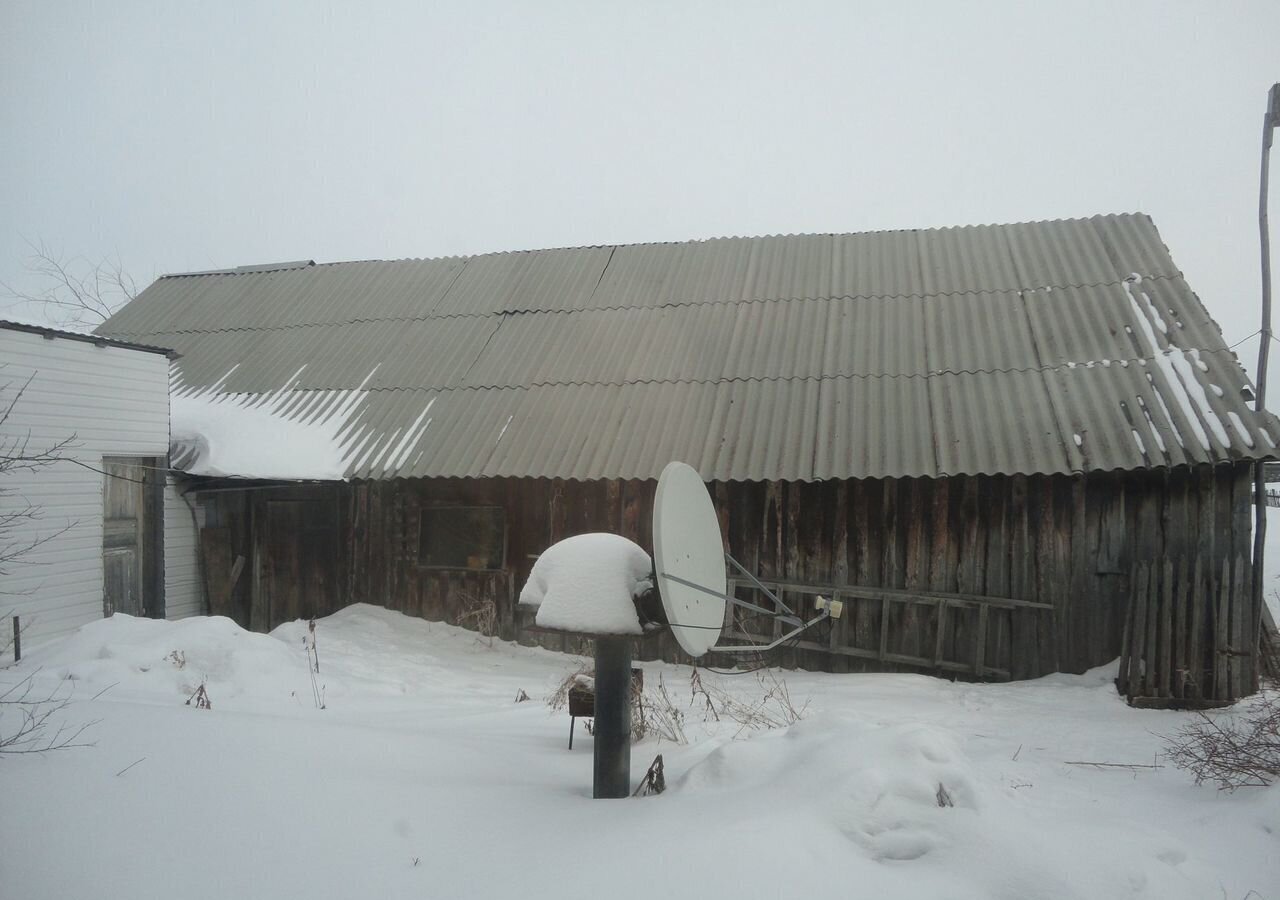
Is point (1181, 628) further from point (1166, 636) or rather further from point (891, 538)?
point (891, 538)

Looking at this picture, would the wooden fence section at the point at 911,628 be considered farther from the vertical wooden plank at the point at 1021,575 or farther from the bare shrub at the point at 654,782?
the bare shrub at the point at 654,782

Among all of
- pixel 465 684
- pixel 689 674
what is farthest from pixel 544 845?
pixel 689 674

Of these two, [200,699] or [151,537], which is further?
[151,537]

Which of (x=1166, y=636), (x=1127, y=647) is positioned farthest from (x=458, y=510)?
(x=1166, y=636)

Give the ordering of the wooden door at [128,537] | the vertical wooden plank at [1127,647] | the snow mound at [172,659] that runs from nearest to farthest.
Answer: the snow mound at [172,659] → the vertical wooden plank at [1127,647] → the wooden door at [128,537]

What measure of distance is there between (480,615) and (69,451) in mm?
5382

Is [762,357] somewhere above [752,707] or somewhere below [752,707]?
above

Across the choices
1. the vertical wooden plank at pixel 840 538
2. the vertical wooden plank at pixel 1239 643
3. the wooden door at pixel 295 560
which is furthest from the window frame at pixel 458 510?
the vertical wooden plank at pixel 1239 643

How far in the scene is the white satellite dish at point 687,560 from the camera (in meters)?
4.45

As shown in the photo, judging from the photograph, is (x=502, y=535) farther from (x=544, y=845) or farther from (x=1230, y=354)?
(x=1230, y=354)

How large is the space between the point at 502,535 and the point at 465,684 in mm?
2758

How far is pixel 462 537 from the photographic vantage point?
37.6 ft

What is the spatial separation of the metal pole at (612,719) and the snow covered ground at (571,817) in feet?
0.70

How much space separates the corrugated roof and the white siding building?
2.19m
